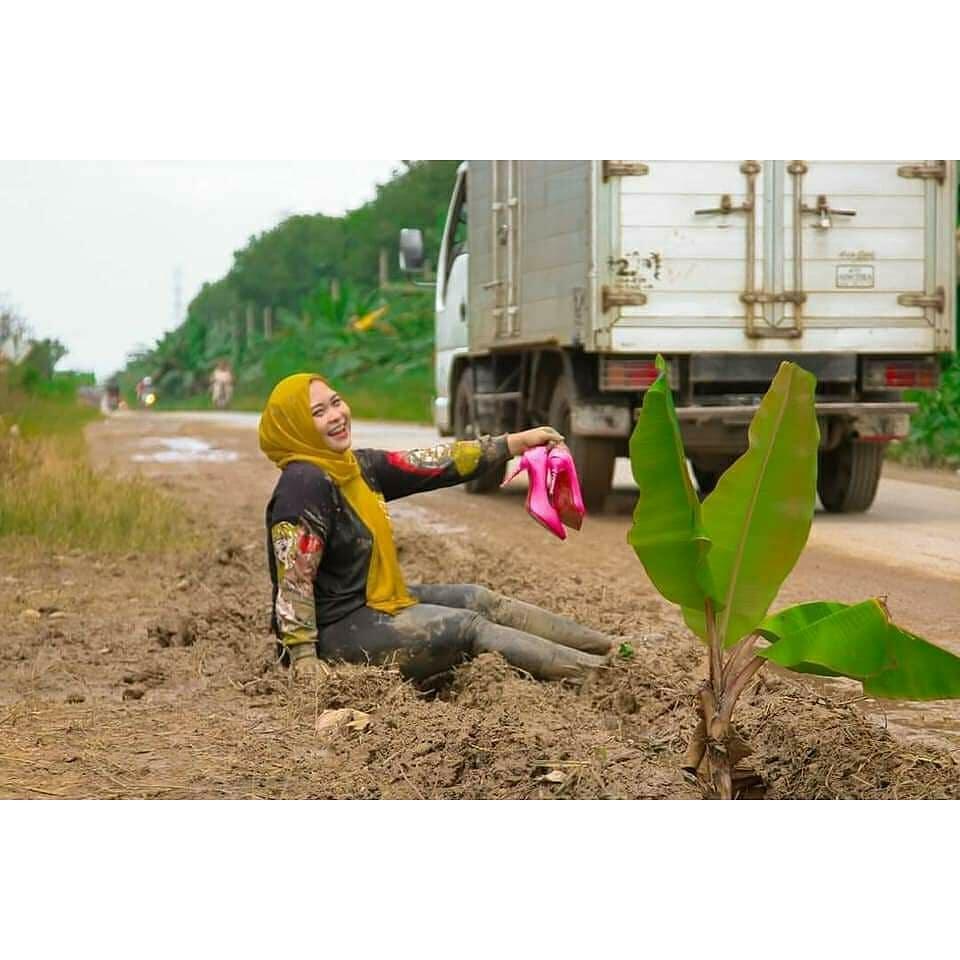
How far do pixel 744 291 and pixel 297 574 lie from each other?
7.46 m

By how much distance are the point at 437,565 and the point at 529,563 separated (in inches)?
23.3

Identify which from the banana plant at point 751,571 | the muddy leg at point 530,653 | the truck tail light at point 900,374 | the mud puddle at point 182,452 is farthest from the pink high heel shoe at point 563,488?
the mud puddle at point 182,452

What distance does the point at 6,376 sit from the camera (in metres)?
14.8

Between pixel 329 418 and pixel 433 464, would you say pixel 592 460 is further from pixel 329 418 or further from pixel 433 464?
pixel 329 418

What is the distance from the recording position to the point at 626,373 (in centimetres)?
1277

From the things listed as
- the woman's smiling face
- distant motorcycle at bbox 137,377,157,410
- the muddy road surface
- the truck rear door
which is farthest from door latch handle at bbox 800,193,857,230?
distant motorcycle at bbox 137,377,157,410

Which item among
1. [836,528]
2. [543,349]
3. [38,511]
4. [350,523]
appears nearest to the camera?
[350,523]

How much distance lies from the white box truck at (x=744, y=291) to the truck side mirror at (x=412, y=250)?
7.13 ft

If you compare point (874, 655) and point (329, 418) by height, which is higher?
point (329, 418)

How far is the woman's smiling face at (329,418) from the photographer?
20.1 ft

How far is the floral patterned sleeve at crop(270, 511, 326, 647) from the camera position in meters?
6.05

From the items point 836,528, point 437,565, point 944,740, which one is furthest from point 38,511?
point 944,740

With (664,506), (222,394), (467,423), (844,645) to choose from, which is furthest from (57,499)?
(222,394)

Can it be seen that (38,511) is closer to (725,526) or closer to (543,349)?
(543,349)
